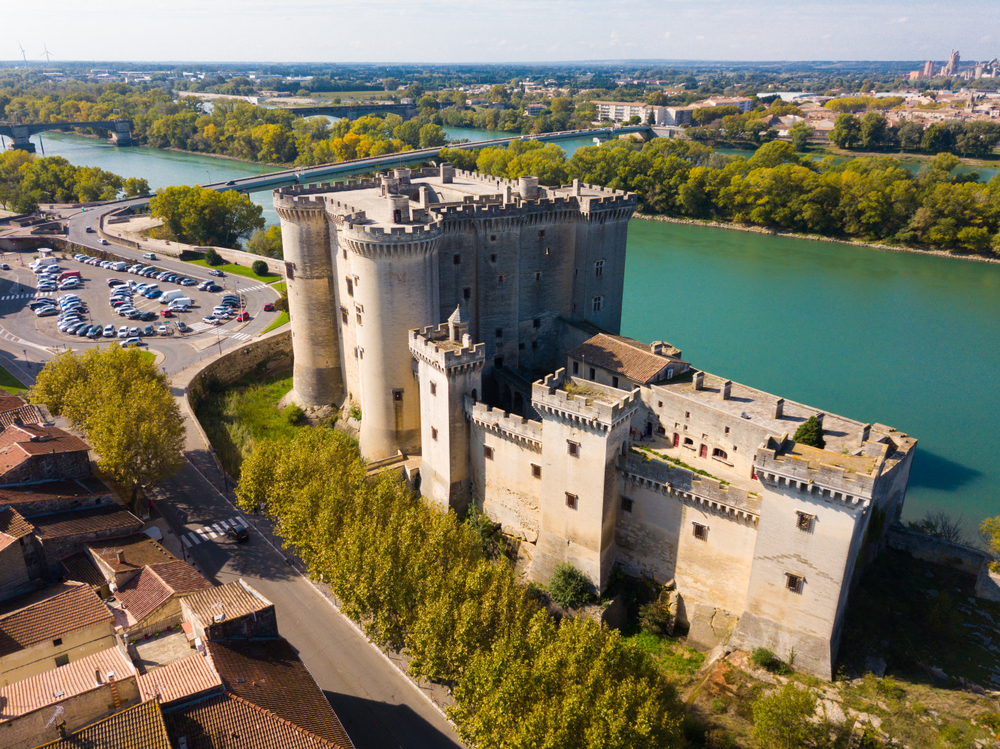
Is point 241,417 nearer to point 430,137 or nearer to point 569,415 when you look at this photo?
point 569,415

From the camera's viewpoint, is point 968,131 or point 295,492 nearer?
point 295,492

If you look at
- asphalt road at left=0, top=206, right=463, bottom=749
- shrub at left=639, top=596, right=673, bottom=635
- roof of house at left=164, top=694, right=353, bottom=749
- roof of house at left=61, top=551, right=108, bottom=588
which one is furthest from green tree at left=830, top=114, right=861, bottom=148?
roof of house at left=164, top=694, right=353, bottom=749

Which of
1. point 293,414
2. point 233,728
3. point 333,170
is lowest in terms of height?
point 293,414

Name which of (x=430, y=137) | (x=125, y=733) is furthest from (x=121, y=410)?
(x=430, y=137)

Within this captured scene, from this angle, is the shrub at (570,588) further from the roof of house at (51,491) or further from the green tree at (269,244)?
the green tree at (269,244)

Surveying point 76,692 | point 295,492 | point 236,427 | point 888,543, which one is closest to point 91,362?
point 236,427

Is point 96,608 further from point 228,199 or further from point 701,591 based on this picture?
point 228,199

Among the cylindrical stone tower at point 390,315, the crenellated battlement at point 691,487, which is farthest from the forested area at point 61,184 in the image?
the crenellated battlement at point 691,487
